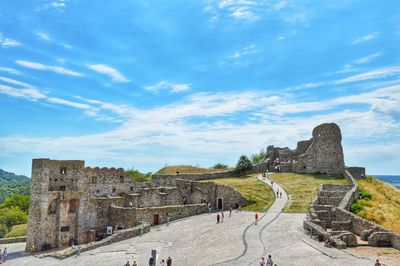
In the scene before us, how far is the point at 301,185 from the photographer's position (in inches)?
2040

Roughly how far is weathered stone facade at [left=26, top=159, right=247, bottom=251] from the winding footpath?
19.1ft

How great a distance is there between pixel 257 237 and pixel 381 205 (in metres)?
18.2

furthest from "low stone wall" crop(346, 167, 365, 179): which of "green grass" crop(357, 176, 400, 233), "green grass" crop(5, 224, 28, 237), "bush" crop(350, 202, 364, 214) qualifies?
"green grass" crop(5, 224, 28, 237)

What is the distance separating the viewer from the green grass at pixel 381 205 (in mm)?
36406

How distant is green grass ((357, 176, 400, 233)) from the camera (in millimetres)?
36406

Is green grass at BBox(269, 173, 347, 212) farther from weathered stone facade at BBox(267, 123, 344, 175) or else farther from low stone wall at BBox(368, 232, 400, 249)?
low stone wall at BBox(368, 232, 400, 249)

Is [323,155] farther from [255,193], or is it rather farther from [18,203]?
[18,203]

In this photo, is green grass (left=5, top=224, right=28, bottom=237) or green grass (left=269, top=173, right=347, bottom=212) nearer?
green grass (left=269, top=173, right=347, bottom=212)

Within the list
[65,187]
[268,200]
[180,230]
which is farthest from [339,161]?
[65,187]

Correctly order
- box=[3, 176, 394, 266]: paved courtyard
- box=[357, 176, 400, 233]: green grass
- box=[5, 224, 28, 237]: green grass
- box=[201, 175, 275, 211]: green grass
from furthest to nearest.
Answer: box=[5, 224, 28, 237]: green grass, box=[201, 175, 275, 211]: green grass, box=[357, 176, 400, 233]: green grass, box=[3, 176, 394, 266]: paved courtyard

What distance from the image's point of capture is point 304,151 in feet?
224

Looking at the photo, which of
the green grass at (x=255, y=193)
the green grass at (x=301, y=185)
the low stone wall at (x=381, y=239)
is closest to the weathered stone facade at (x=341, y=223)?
the low stone wall at (x=381, y=239)

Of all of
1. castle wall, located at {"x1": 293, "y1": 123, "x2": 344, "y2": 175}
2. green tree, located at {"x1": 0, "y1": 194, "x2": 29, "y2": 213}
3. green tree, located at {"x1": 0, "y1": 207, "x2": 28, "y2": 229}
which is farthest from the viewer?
green tree, located at {"x1": 0, "y1": 194, "x2": 29, "y2": 213}

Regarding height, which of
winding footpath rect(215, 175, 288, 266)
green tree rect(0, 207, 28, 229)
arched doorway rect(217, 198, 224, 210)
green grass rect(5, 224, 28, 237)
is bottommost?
green grass rect(5, 224, 28, 237)
